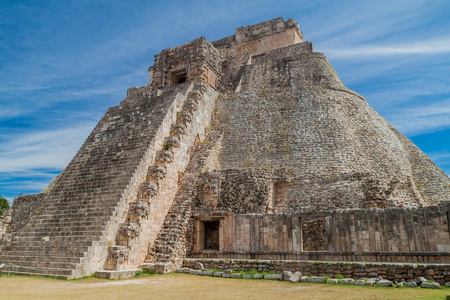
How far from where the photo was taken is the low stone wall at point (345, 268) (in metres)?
8.90

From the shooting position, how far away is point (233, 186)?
587 inches

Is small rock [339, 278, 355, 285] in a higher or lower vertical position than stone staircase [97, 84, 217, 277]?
lower

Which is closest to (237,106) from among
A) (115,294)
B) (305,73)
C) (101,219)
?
(305,73)

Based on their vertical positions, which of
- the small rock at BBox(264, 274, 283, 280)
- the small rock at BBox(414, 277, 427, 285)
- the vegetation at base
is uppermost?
the vegetation at base

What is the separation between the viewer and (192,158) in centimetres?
1714

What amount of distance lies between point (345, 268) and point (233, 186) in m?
6.09

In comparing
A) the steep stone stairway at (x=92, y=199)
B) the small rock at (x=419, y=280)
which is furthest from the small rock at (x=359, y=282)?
the steep stone stairway at (x=92, y=199)

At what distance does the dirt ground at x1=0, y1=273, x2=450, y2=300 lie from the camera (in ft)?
24.5

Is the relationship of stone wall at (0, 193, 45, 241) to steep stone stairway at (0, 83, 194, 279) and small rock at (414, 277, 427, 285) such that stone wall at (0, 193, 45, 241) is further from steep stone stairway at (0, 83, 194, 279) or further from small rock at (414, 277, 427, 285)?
small rock at (414, 277, 427, 285)

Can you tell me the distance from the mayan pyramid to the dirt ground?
1332 mm

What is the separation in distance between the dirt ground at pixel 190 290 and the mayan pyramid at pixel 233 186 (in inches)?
52.5

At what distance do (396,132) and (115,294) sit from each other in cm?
1842

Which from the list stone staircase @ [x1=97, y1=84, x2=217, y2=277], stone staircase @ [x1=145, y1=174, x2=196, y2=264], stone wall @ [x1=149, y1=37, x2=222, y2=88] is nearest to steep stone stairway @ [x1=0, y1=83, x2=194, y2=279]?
stone staircase @ [x1=97, y1=84, x2=217, y2=277]

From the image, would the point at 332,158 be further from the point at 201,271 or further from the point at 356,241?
the point at 201,271
